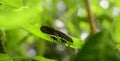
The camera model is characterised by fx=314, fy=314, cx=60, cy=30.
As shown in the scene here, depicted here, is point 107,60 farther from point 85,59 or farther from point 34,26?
point 34,26

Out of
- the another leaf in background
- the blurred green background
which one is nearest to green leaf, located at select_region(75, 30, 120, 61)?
the blurred green background

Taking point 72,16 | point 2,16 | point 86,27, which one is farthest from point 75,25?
point 2,16

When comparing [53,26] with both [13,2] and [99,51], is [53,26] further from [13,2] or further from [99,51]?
[99,51]

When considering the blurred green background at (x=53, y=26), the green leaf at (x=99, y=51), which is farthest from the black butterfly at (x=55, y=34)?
the green leaf at (x=99, y=51)

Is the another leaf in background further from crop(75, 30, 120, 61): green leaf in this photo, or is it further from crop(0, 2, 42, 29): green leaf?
crop(75, 30, 120, 61): green leaf

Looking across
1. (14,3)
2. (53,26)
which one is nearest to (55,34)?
(14,3)

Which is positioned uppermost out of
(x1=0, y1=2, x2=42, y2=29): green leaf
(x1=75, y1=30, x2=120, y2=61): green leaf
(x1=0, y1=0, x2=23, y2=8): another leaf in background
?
(x1=0, y1=0, x2=23, y2=8): another leaf in background

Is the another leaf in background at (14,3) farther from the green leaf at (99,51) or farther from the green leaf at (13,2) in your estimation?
the green leaf at (99,51)
